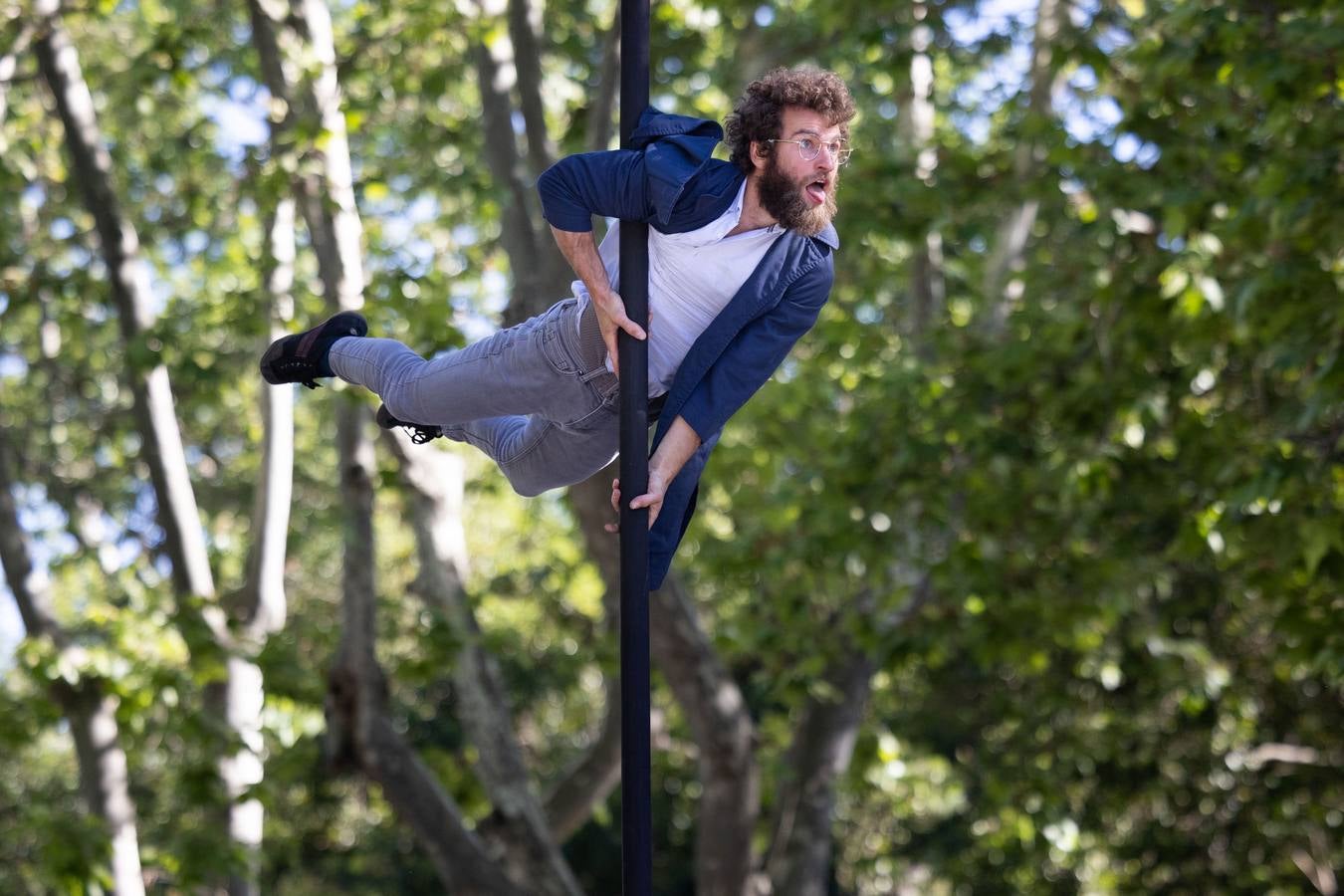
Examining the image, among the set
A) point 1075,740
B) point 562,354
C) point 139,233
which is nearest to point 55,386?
point 139,233

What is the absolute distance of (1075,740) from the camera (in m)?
11.2

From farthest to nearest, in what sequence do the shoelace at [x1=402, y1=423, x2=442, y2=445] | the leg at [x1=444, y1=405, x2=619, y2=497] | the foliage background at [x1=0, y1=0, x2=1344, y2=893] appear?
the foliage background at [x1=0, y1=0, x2=1344, y2=893], the shoelace at [x1=402, y1=423, x2=442, y2=445], the leg at [x1=444, y1=405, x2=619, y2=497]

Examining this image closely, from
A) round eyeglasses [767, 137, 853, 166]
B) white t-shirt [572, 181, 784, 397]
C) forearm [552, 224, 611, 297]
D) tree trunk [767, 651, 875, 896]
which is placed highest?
round eyeglasses [767, 137, 853, 166]

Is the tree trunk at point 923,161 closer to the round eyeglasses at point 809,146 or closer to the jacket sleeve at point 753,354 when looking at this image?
the jacket sleeve at point 753,354

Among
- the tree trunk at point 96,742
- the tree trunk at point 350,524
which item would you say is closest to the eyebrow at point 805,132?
the tree trunk at point 350,524

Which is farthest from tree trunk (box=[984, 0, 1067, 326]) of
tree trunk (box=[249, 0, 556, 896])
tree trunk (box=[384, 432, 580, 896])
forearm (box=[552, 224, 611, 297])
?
forearm (box=[552, 224, 611, 297])

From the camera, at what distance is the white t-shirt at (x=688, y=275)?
3541 millimetres

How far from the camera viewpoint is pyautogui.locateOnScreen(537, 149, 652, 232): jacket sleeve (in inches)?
131

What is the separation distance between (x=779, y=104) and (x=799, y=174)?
0.15m

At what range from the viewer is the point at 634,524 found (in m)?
3.27

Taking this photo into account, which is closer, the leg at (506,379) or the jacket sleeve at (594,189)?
the jacket sleeve at (594,189)

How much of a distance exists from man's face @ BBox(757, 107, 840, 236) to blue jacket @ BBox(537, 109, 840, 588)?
64mm

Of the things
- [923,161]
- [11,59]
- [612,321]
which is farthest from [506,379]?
[923,161]

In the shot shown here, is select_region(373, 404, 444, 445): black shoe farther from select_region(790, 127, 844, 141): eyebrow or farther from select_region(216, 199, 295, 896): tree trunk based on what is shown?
select_region(216, 199, 295, 896): tree trunk
